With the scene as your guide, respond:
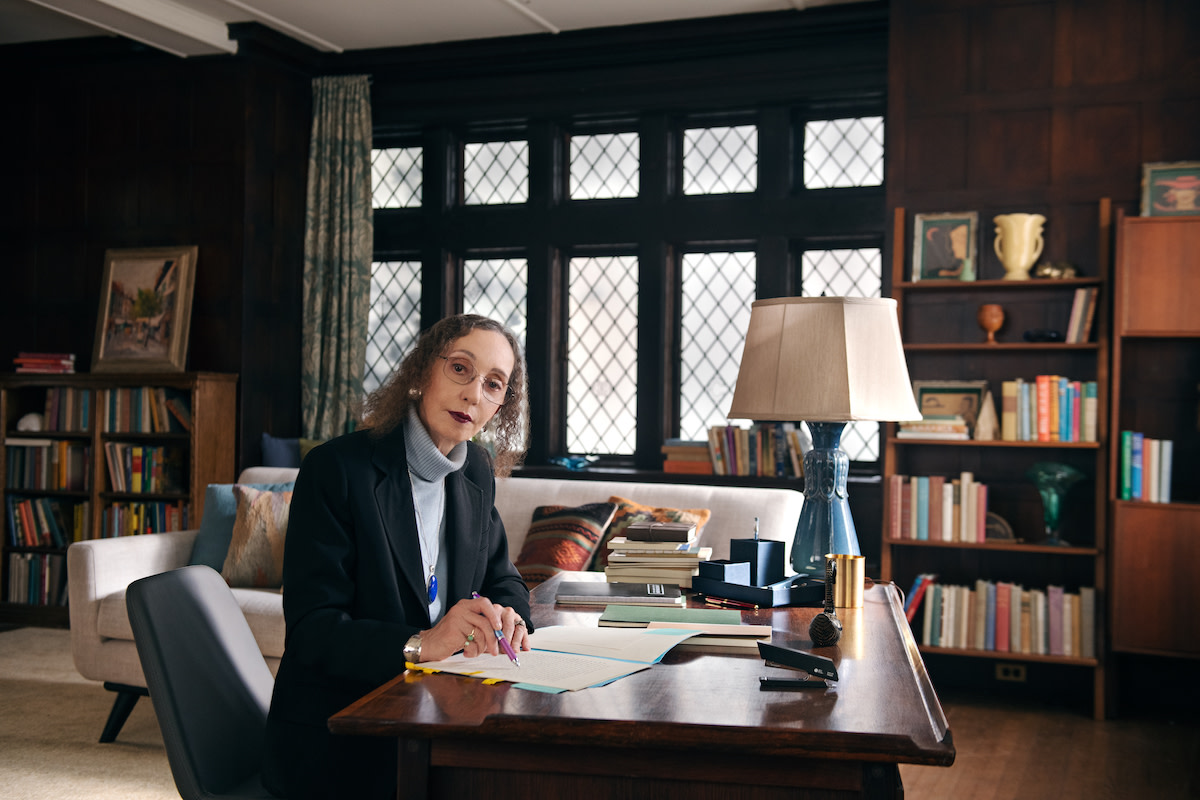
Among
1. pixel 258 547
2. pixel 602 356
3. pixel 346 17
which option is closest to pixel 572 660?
pixel 258 547

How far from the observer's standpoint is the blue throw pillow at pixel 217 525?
391cm

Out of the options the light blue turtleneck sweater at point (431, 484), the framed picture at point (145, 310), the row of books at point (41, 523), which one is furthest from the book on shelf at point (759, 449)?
the row of books at point (41, 523)

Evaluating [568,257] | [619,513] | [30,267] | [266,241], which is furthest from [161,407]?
[619,513]

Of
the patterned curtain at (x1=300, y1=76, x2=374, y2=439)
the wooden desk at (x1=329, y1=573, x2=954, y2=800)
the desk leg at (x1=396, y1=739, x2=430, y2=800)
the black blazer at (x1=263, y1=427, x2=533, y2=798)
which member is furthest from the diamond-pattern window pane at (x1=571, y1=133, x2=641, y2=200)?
the desk leg at (x1=396, y1=739, x2=430, y2=800)

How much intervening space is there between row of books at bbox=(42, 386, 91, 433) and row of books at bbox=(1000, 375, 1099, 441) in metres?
4.41

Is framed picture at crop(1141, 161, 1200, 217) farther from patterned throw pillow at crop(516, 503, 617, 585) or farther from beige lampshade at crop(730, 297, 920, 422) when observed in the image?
patterned throw pillow at crop(516, 503, 617, 585)

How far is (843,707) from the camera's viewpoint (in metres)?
1.36

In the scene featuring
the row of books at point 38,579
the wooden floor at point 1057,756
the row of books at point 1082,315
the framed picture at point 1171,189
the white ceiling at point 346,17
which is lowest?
the wooden floor at point 1057,756

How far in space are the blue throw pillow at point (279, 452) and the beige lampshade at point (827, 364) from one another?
353 cm

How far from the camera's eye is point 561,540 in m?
3.57

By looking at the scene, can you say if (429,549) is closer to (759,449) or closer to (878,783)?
(878,783)

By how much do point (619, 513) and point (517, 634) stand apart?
2.11 m

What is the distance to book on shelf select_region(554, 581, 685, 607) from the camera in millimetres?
2008

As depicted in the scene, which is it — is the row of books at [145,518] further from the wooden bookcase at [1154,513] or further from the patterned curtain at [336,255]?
the wooden bookcase at [1154,513]
